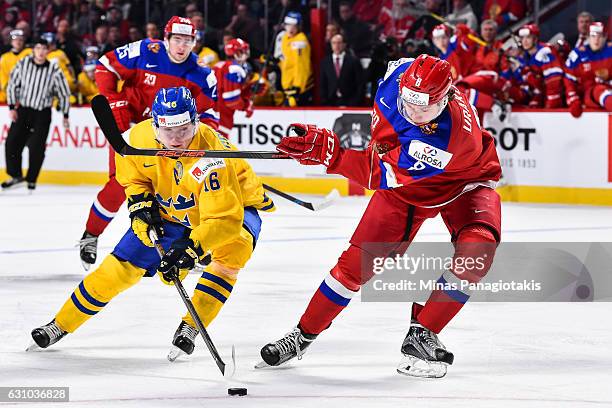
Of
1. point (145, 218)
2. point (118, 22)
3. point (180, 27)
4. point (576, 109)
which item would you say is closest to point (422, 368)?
point (145, 218)

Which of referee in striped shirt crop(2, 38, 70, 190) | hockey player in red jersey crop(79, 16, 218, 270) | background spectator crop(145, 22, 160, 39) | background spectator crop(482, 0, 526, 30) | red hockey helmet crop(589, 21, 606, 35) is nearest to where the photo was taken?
hockey player in red jersey crop(79, 16, 218, 270)

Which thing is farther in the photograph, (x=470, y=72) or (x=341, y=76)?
(x=341, y=76)

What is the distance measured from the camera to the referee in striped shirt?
40.6 feet

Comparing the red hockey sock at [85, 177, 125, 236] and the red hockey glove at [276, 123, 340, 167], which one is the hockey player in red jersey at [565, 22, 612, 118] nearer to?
the red hockey sock at [85, 177, 125, 236]

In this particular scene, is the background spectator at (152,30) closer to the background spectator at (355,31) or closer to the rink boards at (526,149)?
the rink boards at (526,149)

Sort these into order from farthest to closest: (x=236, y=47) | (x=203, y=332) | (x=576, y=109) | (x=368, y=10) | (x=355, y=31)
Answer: (x=355, y=31), (x=368, y=10), (x=236, y=47), (x=576, y=109), (x=203, y=332)

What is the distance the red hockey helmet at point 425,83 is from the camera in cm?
424

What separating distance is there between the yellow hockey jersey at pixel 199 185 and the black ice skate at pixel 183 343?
12.1 inches

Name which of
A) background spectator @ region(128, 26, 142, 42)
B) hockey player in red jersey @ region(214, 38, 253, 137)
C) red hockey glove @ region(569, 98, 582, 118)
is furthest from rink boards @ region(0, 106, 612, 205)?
background spectator @ region(128, 26, 142, 42)

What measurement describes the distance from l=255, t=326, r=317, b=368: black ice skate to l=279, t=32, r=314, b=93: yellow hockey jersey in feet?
26.9

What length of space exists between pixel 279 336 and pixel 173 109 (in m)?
1.05

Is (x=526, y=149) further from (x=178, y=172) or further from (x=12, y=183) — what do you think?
(x=178, y=172)

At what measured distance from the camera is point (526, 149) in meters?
11.2

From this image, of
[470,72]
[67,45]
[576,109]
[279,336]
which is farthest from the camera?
[67,45]
